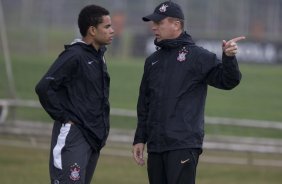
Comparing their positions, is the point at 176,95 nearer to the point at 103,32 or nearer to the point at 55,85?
the point at 103,32

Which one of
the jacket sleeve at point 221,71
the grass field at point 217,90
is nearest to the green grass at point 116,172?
the jacket sleeve at point 221,71

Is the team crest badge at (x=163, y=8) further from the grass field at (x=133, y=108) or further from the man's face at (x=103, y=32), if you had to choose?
the grass field at (x=133, y=108)

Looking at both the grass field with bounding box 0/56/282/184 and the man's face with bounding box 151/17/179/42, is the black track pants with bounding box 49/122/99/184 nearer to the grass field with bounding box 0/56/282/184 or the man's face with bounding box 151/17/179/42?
the man's face with bounding box 151/17/179/42

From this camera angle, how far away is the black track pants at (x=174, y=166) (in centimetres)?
683

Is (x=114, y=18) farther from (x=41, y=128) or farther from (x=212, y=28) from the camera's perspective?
(x=41, y=128)

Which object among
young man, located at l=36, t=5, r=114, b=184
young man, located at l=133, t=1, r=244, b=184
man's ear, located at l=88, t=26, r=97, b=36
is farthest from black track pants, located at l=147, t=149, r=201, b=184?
man's ear, located at l=88, t=26, r=97, b=36

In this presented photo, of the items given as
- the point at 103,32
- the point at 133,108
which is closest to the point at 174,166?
the point at 103,32

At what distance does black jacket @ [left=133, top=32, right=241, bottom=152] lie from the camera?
22.5 ft

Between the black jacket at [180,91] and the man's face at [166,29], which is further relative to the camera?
the man's face at [166,29]

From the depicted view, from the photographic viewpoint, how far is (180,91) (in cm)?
688

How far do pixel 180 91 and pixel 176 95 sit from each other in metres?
0.04

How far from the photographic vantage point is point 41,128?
18.5 metres

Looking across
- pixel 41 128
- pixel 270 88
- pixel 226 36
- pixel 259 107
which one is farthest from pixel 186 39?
pixel 226 36

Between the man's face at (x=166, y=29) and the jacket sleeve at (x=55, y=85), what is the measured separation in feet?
2.23
